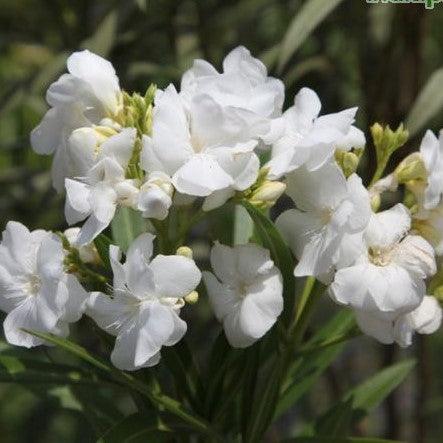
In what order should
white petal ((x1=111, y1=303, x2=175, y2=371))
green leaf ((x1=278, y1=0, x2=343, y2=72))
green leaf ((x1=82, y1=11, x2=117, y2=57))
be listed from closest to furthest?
white petal ((x1=111, y1=303, x2=175, y2=371)), green leaf ((x1=278, y1=0, x2=343, y2=72)), green leaf ((x1=82, y1=11, x2=117, y2=57))

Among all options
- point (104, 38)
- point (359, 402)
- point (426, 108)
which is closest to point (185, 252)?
point (359, 402)

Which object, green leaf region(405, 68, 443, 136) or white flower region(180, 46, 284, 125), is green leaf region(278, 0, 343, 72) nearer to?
green leaf region(405, 68, 443, 136)

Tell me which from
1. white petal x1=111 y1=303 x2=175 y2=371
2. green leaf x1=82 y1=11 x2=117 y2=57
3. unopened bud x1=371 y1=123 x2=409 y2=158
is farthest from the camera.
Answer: green leaf x1=82 y1=11 x2=117 y2=57

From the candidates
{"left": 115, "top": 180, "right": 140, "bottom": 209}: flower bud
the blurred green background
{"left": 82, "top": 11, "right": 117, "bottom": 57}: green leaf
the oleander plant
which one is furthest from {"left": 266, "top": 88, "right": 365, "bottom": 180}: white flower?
{"left": 82, "top": 11, "right": 117, "bottom": 57}: green leaf

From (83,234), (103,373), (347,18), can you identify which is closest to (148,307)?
(83,234)

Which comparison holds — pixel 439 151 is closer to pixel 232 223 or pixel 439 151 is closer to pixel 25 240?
pixel 232 223

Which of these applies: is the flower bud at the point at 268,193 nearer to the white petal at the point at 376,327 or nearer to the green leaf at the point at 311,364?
the white petal at the point at 376,327

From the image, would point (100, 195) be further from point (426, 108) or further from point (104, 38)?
point (104, 38)
